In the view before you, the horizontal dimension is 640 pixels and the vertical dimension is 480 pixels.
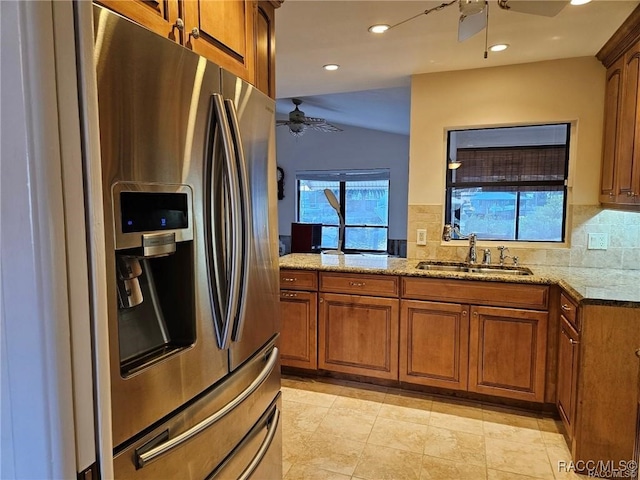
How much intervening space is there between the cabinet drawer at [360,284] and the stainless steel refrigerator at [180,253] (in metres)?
1.53

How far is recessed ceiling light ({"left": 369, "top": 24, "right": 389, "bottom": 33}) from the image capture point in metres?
2.43

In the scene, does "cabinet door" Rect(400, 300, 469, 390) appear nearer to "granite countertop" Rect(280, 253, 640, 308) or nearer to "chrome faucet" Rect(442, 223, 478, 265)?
"granite countertop" Rect(280, 253, 640, 308)

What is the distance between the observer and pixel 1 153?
602 millimetres

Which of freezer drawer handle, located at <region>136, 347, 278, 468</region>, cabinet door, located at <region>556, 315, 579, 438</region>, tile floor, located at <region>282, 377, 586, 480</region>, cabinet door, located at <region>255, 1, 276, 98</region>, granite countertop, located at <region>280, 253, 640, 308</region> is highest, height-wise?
cabinet door, located at <region>255, 1, 276, 98</region>

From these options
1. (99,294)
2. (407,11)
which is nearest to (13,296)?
(99,294)

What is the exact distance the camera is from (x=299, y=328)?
10.3 feet

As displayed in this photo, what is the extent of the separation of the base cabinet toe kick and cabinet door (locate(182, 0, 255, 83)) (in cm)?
176

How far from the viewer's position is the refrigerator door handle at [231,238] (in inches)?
46.1

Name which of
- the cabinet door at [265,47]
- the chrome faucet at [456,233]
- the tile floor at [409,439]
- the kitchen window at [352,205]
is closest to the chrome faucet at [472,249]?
the chrome faucet at [456,233]

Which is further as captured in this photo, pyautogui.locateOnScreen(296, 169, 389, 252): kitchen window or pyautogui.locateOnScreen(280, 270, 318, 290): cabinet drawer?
pyautogui.locateOnScreen(296, 169, 389, 252): kitchen window

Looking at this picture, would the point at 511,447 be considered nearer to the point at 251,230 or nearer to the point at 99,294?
the point at 251,230

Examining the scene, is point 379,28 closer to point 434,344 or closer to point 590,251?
point 434,344

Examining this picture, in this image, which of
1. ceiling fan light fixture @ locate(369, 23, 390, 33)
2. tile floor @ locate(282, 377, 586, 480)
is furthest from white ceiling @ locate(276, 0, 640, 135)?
tile floor @ locate(282, 377, 586, 480)

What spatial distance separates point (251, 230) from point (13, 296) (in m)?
0.75
